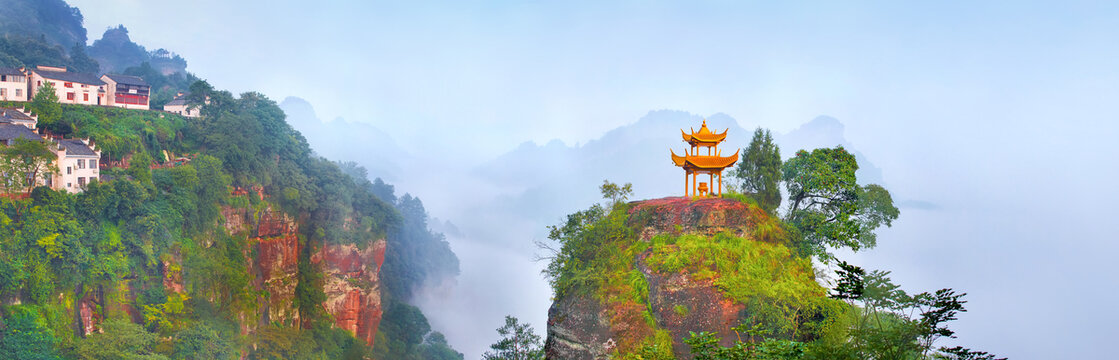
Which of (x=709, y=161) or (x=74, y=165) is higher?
(x=74, y=165)

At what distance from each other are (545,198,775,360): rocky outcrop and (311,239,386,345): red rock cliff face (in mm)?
30535

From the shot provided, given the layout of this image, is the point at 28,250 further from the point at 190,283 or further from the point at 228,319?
the point at 228,319

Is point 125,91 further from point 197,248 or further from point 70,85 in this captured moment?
point 197,248

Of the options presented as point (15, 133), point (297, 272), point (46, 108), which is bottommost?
point (297, 272)

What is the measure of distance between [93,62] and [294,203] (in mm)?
36805

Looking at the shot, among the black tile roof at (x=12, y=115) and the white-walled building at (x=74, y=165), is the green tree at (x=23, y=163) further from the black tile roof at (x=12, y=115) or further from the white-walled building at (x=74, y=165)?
the black tile roof at (x=12, y=115)

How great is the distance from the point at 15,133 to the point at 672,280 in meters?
→ 33.5

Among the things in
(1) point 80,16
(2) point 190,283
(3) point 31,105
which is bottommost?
(2) point 190,283

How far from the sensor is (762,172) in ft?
86.9

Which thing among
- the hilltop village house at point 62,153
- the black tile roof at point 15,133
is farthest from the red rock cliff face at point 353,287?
the black tile roof at point 15,133

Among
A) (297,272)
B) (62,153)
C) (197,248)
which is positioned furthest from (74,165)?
(297,272)

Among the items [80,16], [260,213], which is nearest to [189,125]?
[260,213]

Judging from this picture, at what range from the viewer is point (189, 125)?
1820 inches

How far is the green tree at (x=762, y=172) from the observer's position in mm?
26328
